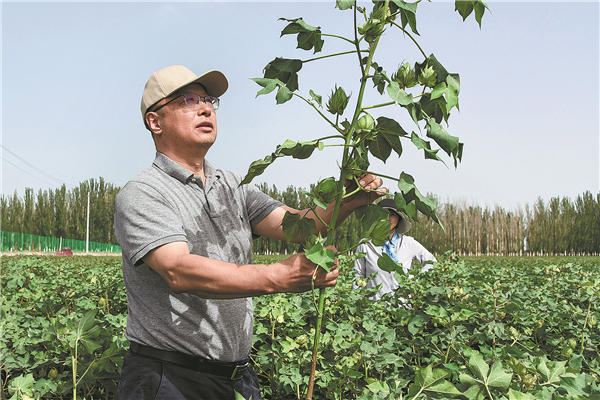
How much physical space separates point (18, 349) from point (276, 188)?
96.7ft

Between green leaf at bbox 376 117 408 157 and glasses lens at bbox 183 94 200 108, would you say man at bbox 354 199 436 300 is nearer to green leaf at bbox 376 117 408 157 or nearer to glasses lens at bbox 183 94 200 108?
glasses lens at bbox 183 94 200 108

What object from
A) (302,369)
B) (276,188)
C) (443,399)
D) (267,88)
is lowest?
(302,369)

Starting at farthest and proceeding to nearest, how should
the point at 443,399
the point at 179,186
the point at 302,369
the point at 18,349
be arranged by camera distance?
the point at 18,349, the point at 302,369, the point at 179,186, the point at 443,399

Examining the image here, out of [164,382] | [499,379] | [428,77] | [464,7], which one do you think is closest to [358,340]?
[164,382]

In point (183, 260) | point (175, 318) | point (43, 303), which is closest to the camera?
point (183, 260)

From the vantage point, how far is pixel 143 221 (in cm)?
174

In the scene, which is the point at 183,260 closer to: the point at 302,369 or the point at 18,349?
the point at 302,369

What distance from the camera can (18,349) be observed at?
9.07 ft

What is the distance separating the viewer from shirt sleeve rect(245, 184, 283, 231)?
7.64 feet

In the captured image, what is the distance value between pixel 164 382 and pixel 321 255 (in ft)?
3.75

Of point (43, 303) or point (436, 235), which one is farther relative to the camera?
point (436, 235)

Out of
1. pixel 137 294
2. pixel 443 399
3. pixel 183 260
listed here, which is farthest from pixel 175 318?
pixel 443 399

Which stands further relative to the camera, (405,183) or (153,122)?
(153,122)

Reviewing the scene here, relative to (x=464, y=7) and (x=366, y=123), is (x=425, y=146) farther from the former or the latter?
(x=464, y=7)
